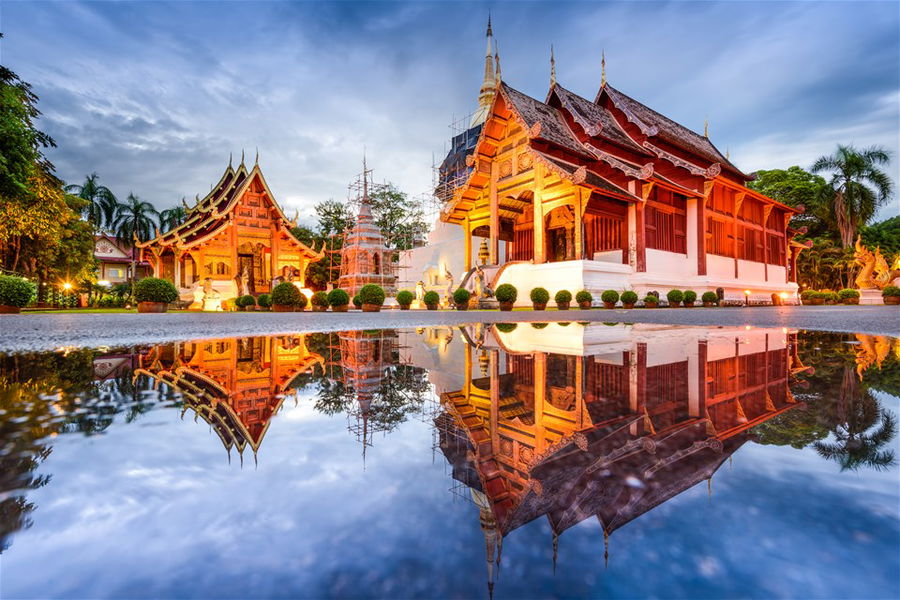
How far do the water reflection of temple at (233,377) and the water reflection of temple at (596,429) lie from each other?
55 cm

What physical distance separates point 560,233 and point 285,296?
44.3 feet

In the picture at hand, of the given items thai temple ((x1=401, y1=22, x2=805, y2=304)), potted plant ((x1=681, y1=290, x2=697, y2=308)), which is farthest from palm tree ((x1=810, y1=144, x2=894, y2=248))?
potted plant ((x1=681, y1=290, x2=697, y2=308))

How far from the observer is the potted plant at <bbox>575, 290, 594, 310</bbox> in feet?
48.1

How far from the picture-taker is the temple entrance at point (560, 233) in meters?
20.2

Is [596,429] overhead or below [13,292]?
below

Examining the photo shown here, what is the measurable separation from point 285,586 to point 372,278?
25.0 meters

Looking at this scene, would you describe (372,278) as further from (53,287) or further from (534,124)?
(53,287)

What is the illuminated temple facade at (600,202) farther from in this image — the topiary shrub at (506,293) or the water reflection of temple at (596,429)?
the water reflection of temple at (596,429)

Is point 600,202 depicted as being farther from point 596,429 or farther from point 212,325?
point 596,429

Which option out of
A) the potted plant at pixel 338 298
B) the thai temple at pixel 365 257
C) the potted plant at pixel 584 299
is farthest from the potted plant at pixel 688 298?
the thai temple at pixel 365 257

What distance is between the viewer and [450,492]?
33.3 inches

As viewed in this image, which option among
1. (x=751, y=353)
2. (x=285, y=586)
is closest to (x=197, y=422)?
(x=285, y=586)

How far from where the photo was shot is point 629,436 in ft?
3.73

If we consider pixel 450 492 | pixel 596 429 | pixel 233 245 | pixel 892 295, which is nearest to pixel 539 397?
pixel 596 429
